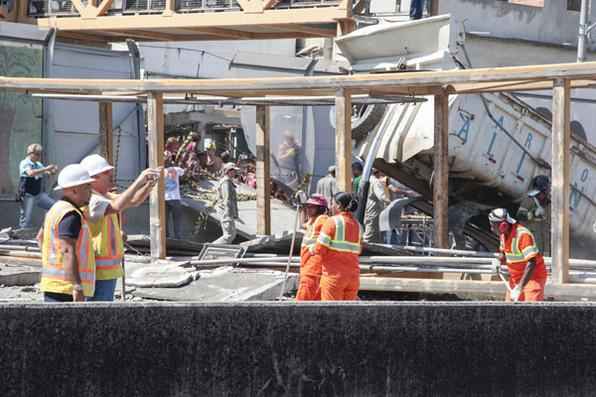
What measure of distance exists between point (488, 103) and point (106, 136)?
5.45 m

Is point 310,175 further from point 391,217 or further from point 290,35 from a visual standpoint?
point 391,217

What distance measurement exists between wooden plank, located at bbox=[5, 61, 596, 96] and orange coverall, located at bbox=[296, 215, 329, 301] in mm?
2427

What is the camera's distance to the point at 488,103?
16.9 m

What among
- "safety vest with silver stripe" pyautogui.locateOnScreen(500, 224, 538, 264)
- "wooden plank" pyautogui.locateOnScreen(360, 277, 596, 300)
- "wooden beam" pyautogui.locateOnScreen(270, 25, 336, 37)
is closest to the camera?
"safety vest with silver stripe" pyautogui.locateOnScreen(500, 224, 538, 264)

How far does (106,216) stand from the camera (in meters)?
7.85

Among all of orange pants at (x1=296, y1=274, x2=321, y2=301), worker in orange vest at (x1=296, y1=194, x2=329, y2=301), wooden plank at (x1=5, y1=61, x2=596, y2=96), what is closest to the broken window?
wooden plank at (x1=5, y1=61, x2=596, y2=96)

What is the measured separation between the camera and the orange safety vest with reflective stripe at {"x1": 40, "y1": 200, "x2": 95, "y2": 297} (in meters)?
7.45

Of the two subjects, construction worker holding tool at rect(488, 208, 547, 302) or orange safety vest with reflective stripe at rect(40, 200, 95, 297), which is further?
construction worker holding tool at rect(488, 208, 547, 302)

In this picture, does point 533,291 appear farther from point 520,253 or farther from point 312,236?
point 312,236

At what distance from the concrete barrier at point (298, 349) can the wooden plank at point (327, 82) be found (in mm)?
4932

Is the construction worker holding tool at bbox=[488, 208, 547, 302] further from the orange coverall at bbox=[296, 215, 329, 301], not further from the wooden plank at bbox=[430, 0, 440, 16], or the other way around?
the wooden plank at bbox=[430, 0, 440, 16]

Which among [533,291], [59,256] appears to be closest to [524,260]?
[533,291]

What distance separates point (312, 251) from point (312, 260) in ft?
0.68

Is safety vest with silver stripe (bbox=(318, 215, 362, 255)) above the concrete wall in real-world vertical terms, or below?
→ below
